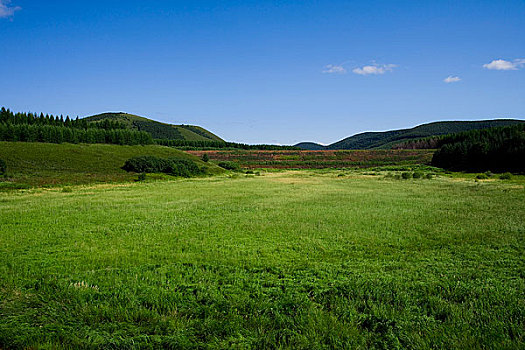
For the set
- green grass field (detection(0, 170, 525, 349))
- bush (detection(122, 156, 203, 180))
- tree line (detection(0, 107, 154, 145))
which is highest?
tree line (detection(0, 107, 154, 145))

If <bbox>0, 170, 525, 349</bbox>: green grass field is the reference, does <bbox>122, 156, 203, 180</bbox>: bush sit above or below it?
above

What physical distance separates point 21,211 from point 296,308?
1886cm

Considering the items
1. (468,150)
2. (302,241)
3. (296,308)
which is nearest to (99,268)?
(296,308)

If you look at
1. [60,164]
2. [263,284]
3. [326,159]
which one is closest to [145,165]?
[60,164]

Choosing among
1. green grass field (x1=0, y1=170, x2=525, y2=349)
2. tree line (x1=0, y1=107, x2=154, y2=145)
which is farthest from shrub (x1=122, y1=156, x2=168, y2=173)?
green grass field (x1=0, y1=170, x2=525, y2=349)

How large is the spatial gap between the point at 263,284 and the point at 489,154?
87251 millimetres

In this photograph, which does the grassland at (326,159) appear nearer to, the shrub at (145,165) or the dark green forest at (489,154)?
the dark green forest at (489,154)

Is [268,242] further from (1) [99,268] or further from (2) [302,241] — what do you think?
(1) [99,268]

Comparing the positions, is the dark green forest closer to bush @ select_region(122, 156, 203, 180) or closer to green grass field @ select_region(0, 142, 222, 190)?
green grass field @ select_region(0, 142, 222, 190)

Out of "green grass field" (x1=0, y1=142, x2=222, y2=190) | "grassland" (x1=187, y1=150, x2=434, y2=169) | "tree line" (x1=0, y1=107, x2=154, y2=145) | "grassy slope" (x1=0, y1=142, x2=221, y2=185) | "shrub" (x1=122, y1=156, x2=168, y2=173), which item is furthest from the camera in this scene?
"grassland" (x1=187, y1=150, x2=434, y2=169)

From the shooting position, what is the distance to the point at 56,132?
78312mm

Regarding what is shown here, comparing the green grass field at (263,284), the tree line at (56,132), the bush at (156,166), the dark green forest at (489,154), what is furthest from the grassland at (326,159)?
the green grass field at (263,284)

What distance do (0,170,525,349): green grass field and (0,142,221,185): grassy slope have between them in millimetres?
36127

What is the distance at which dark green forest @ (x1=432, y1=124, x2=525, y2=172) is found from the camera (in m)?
68.8
